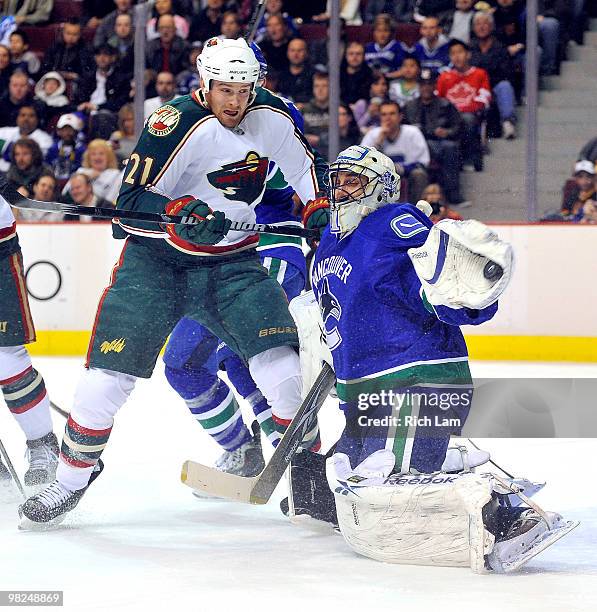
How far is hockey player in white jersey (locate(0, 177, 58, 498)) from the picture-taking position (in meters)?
3.84

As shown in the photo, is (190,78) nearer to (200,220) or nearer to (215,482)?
(200,220)

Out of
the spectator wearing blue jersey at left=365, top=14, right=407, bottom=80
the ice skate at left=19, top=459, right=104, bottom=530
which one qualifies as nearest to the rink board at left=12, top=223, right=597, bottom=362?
the spectator wearing blue jersey at left=365, top=14, right=407, bottom=80

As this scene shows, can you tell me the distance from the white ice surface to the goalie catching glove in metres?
0.71

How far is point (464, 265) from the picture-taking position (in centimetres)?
280

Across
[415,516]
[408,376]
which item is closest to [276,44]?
[408,376]

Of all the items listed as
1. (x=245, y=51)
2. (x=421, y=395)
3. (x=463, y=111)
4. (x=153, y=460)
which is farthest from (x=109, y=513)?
(x=463, y=111)

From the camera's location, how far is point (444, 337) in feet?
10.2

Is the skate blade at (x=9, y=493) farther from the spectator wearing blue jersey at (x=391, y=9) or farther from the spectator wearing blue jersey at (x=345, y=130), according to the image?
the spectator wearing blue jersey at (x=391, y=9)

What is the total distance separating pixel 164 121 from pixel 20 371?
2.88ft

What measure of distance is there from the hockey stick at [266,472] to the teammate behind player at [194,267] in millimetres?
166

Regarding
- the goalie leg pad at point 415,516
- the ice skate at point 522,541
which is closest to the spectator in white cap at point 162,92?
the goalie leg pad at point 415,516

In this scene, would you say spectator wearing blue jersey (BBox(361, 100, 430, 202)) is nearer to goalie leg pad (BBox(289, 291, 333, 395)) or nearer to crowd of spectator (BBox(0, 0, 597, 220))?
crowd of spectator (BBox(0, 0, 597, 220))

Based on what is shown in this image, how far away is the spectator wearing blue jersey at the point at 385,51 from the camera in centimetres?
703

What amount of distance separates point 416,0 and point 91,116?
1781mm
